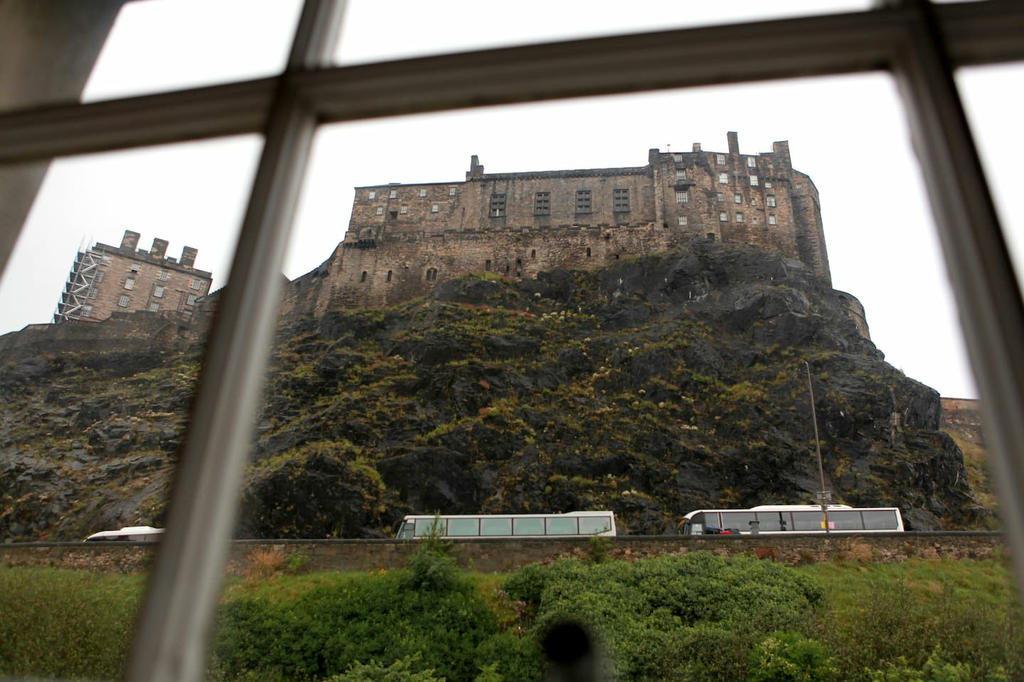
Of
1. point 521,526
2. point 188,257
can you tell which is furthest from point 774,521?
point 188,257

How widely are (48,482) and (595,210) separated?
2203 cm

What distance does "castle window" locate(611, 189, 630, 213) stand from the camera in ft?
90.1

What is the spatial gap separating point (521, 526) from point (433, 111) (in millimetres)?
12895

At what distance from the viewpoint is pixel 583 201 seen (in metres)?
27.8

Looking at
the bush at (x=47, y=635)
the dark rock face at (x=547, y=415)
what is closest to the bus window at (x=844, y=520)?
the dark rock face at (x=547, y=415)

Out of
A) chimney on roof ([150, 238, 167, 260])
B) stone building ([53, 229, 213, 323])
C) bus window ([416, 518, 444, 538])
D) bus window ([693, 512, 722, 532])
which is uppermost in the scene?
chimney on roof ([150, 238, 167, 260])

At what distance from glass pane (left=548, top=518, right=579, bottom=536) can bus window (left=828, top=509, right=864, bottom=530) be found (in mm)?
5124

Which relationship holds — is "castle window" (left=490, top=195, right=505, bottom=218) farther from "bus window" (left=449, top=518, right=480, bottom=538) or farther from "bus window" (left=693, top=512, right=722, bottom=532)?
"bus window" (left=693, top=512, right=722, bottom=532)

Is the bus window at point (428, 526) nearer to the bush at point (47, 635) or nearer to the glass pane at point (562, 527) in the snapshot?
the glass pane at point (562, 527)

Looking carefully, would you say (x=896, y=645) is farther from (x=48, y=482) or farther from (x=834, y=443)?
(x=48, y=482)

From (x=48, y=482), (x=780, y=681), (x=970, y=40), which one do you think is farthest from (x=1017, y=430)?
(x=48, y=482)

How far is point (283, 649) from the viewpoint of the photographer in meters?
8.64

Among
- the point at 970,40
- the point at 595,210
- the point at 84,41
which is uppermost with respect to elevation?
the point at 595,210

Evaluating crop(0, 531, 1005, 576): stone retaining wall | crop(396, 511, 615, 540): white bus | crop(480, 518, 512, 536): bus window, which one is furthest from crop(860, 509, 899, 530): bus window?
crop(480, 518, 512, 536): bus window
